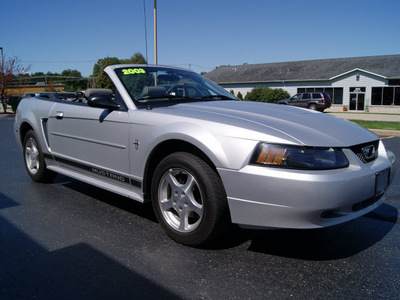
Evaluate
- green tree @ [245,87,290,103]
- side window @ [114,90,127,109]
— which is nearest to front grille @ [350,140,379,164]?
side window @ [114,90,127,109]

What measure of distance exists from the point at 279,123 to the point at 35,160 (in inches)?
147

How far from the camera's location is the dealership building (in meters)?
34.0

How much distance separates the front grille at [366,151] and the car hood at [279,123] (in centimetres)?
4

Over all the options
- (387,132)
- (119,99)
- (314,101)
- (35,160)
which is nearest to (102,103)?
(119,99)

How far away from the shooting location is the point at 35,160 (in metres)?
5.13

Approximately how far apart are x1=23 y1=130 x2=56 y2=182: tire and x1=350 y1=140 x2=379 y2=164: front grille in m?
3.90

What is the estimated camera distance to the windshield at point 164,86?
372 cm

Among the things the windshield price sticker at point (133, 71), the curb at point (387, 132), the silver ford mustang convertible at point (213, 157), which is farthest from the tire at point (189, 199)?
the curb at point (387, 132)


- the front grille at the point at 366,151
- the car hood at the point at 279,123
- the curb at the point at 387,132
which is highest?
the car hood at the point at 279,123

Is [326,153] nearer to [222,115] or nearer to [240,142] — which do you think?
[240,142]

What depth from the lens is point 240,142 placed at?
2621 mm

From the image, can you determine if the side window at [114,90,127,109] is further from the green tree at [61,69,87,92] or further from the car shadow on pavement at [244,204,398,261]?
the green tree at [61,69,87,92]

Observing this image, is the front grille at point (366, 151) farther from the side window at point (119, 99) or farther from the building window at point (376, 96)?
the building window at point (376, 96)

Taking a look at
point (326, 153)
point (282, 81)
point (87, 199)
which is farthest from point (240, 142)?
point (282, 81)
